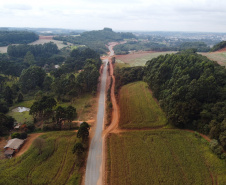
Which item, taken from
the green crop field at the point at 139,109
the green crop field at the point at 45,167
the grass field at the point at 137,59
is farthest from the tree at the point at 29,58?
the green crop field at the point at 45,167

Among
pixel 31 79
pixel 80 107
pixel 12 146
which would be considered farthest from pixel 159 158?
pixel 31 79

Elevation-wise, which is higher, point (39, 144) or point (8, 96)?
point (8, 96)

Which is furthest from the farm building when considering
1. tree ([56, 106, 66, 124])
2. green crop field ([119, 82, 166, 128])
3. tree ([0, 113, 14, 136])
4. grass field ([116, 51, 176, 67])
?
grass field ([116, 51, 176, 67])

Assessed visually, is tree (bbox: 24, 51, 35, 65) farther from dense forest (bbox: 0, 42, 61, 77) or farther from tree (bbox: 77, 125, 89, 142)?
tree (bbox: 77, 125, 89, 142)

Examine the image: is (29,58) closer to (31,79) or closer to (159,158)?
(31,79)

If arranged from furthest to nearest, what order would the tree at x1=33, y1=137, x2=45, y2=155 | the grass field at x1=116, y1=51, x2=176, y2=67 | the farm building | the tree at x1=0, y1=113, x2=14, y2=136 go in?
the grass field at x1=116, y1=51, x2=176, y2=67
the tree at x1=0, y1=113, x2=14, y2=136
the farm building
the tree at x1=33, y1=137, x2=45, y2=155

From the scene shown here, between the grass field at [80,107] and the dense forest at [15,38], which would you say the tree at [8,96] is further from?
the dense forest at [15,38]
